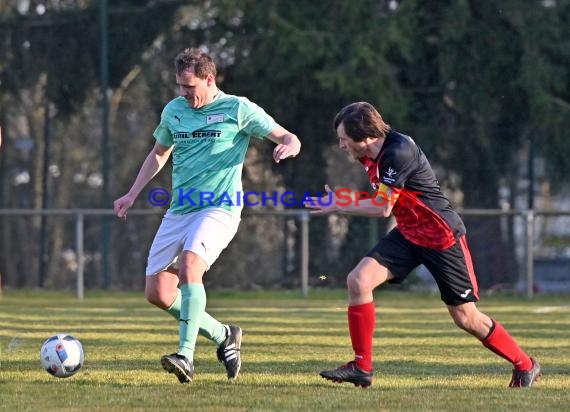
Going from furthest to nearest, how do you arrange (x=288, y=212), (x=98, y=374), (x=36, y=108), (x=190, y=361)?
(x=36, y=108) → (x=288, y=212) → (x=98, y=374) → (x=190, y=361)

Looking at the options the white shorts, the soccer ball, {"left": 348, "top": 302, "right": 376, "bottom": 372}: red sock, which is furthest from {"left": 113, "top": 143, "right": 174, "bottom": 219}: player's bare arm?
{"left": 348, "top": 302, "right": 376, "bottom": 372}: red sock

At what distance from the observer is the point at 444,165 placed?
19.7 m

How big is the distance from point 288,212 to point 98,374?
1051 cm

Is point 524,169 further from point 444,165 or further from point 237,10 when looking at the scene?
point 237,10

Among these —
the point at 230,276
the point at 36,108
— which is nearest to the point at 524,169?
the point at 230,276

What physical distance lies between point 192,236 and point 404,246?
126 centimetres

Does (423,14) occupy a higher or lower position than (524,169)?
higher

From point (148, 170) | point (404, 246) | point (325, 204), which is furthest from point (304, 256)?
point (325, 204)

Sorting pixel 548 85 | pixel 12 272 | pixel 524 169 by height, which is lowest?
pixel 12 272

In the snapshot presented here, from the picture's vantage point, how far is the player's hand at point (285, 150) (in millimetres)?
7270

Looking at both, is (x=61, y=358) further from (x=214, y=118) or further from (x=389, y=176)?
(x=389, y=176)

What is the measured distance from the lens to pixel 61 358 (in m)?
7.20

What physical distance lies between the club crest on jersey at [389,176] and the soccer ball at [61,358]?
6.97 feet

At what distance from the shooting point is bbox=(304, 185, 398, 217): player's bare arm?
21.6 ft
